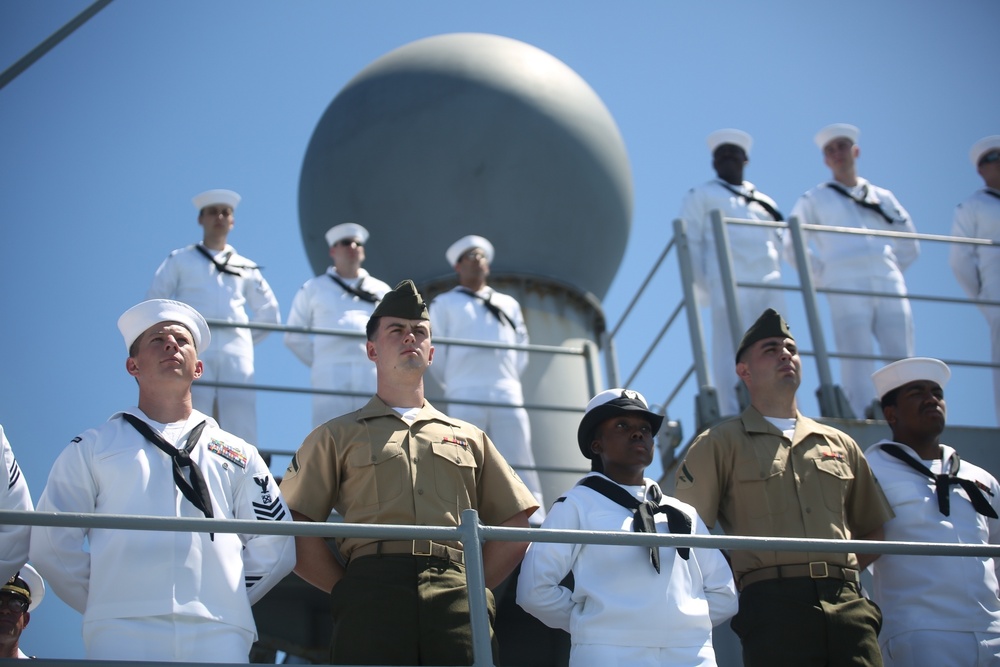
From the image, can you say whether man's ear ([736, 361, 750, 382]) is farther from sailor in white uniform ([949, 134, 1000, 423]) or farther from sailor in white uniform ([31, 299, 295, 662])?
sailor in white uniform ([949, 134, 1000, 423])

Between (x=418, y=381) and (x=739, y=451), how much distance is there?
1.23m

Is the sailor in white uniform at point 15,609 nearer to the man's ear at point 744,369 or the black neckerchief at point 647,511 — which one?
the black neckerchief at point 647,511

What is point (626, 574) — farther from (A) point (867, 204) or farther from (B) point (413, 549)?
(A) point (867, 204)

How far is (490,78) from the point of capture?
11.1 metres

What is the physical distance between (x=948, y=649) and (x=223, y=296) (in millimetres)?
4692

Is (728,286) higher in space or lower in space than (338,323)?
lower

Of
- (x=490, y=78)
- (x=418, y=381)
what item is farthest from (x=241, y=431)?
(x=490, y=78)

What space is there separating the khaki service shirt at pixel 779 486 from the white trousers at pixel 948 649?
0.42m

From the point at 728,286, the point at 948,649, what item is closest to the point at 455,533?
the point at 948,649

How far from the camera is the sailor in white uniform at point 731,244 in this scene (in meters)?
7.97

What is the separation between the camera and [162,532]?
13.2 feet

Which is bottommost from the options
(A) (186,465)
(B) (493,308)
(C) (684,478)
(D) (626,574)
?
(D) (626,574)

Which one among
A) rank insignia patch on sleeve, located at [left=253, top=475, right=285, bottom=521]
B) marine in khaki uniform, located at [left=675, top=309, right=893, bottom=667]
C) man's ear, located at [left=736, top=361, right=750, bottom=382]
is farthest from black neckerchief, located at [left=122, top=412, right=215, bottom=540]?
man's ear, located at [left=736, top=361, right=750, bottom=382]

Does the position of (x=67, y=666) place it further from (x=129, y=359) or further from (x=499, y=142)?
(x=499, y=142)
